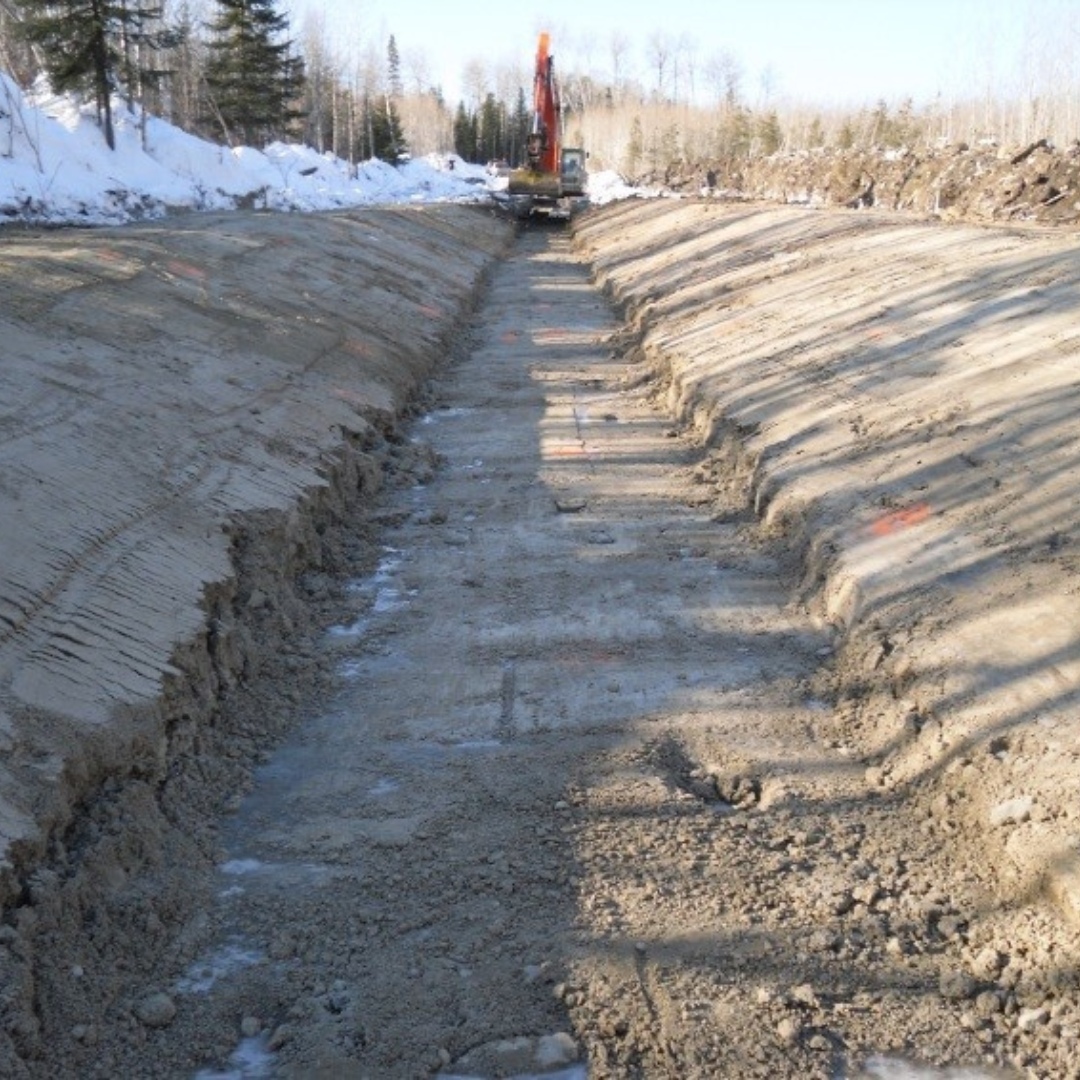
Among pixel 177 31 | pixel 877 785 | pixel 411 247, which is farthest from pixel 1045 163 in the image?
pixel 177 31

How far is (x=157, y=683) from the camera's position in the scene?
4.45m

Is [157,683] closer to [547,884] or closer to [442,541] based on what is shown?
[547,884]

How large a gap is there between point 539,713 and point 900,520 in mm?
2512

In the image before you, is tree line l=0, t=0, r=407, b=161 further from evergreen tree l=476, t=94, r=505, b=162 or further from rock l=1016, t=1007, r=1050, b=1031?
rock l=1016, t=1007, r=1050, b=1031

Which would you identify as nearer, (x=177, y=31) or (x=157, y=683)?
(x=157, y=683)

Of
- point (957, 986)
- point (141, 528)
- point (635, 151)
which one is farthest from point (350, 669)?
point (635, 151)

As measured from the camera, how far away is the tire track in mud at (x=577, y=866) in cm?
313

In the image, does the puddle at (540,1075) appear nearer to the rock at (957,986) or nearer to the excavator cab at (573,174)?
the rock at (957,986)

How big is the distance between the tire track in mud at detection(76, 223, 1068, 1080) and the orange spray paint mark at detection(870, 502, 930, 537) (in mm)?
614

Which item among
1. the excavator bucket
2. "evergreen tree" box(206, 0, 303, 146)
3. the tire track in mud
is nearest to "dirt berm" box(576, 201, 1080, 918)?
the tire track in mud

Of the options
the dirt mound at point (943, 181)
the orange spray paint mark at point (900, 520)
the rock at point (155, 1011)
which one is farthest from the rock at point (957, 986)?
the dirt mound at point (943, 181)

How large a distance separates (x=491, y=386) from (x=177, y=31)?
3271 cm

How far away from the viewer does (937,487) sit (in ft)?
20.6

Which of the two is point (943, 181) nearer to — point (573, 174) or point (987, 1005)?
point (573, 174)
